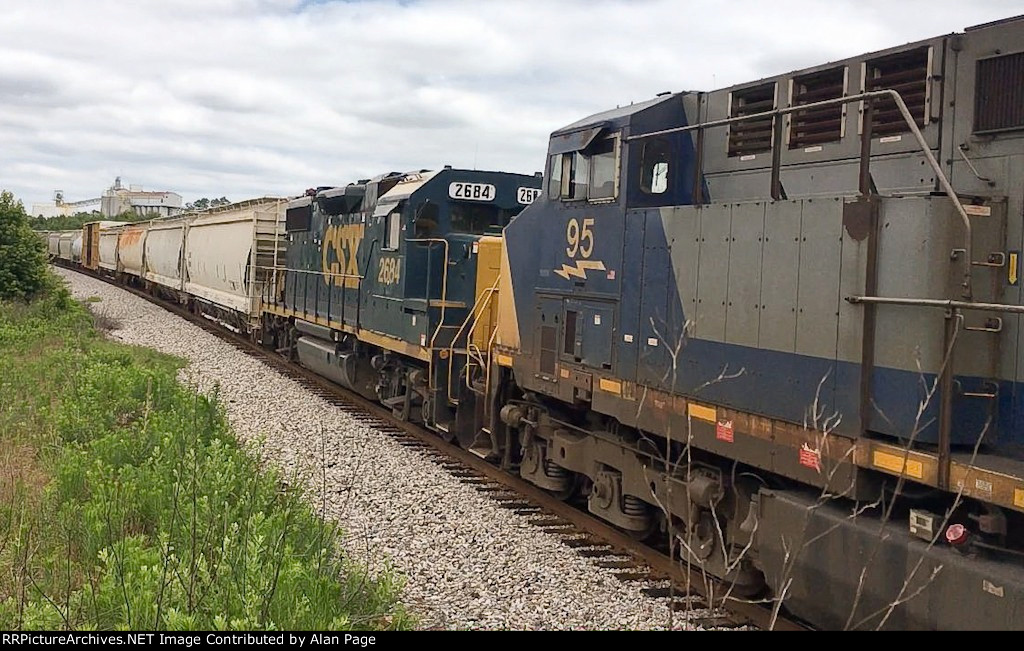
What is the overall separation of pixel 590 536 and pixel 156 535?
3.80m

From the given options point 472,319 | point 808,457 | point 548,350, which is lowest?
point 808,457

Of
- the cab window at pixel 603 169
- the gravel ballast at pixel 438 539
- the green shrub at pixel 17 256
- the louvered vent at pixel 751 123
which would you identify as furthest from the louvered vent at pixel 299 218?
the louvered vent at pixel 751 123

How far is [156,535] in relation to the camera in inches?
265

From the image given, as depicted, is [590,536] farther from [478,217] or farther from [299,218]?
[299,218]

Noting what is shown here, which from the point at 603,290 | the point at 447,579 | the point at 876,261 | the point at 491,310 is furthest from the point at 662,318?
the point at 491,310

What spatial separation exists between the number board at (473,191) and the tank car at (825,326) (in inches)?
202

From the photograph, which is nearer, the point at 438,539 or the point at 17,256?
the point at 438,539

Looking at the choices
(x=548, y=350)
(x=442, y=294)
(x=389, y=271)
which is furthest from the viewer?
(x=389, y=271)

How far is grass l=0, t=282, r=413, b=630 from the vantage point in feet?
16.7

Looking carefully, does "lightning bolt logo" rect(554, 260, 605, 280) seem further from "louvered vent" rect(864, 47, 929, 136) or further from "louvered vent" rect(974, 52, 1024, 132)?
"louvered vent" rect(974, 52, 1024, 132)

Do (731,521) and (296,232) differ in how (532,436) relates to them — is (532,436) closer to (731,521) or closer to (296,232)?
(731,521)

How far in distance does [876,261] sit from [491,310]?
7041mm

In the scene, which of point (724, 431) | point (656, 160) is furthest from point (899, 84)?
point (724, 431)

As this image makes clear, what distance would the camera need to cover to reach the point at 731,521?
22.4ft
